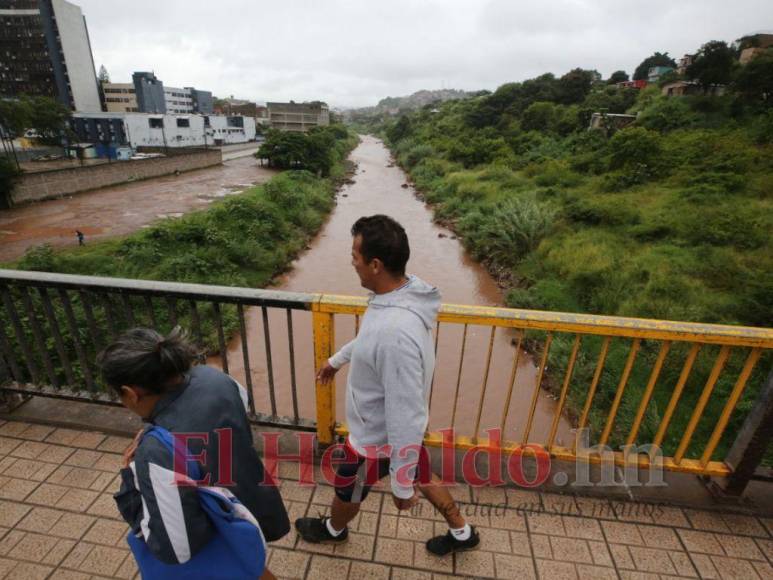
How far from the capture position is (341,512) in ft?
6.67

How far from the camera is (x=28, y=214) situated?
52.2 feet

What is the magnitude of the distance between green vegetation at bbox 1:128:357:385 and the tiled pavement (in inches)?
177

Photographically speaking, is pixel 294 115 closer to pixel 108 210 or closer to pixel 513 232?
pixel 108 210

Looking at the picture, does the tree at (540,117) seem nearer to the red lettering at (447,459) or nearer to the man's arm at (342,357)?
the red lettering at (447,459)

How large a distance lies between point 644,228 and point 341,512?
37.4 feet

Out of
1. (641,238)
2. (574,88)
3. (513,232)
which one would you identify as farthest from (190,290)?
(574,88)

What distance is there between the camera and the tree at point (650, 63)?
169ft

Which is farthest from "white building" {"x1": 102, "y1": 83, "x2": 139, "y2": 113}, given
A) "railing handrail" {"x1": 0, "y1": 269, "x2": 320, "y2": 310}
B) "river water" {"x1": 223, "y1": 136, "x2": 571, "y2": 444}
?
"railing handrail" {"x1": 0, "y1": 269, "x2": 320, "y2": 310}

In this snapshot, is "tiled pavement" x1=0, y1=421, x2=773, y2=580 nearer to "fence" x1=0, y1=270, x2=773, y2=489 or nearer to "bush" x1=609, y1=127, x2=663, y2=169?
"fence" x1=0, y1=270, x2=773, y2=489

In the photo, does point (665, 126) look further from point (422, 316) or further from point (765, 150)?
point (422, 316)

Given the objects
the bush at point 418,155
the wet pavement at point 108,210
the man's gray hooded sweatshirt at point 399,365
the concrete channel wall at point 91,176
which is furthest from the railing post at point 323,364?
the bush at point 418,155

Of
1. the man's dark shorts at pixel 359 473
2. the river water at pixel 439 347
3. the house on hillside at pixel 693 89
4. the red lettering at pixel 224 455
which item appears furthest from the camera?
the house on hillside at pixel 693 89

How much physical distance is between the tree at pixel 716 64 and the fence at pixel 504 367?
1131 inches

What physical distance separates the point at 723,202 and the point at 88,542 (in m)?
15.4
